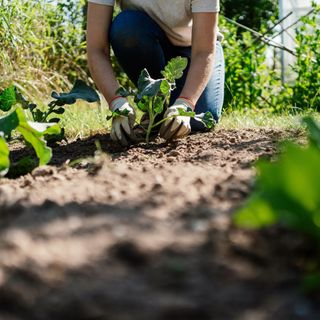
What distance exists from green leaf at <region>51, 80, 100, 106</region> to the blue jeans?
31 cm

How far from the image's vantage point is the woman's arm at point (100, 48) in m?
2.82

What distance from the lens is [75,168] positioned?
2174 mm

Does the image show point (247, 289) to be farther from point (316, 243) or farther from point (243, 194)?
point (243, 194)

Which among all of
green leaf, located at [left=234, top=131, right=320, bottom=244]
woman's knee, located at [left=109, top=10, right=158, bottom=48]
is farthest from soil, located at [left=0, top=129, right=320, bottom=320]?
woman's knee, located at [left=109, top=10, right=158, bottom=48]

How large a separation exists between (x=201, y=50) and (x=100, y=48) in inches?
17.7

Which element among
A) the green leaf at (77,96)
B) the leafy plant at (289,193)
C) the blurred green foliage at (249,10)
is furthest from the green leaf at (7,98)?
the blurred green foliage at (249,10)

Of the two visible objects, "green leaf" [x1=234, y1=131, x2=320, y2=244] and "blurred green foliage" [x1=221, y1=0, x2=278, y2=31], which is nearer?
"green leaf" [x1=234, y1=131, x2=320, y2=244]

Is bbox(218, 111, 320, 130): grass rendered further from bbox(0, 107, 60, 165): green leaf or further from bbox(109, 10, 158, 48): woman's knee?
bbox(0, 107, 60, 165): green leaf

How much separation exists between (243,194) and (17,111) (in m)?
0.84

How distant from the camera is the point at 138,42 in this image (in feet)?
9.75

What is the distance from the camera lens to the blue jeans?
2943 millimetres

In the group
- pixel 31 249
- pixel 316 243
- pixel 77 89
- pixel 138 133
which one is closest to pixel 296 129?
pixel 138 133

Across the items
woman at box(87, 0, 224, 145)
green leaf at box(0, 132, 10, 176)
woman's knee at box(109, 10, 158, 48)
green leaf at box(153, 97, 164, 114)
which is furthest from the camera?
woman's knee at box(109, 10, 158, 48)

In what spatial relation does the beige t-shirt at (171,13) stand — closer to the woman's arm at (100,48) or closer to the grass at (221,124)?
the woman's arm at (100,48)
